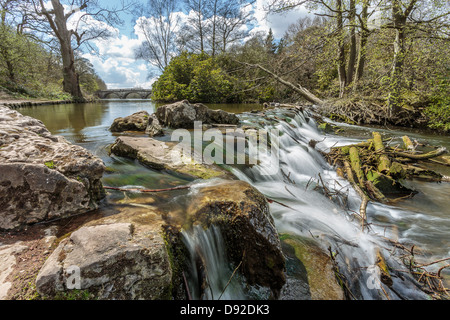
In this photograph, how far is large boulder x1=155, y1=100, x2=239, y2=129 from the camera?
252 inches

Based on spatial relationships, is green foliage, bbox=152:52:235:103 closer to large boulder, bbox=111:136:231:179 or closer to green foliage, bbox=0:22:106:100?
green foliage, bbox=0:22:106:100

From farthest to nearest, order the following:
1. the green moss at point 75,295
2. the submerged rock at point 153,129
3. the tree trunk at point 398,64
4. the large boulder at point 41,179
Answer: the tree trunk at point 398,64 → the submerged rock at point 153,129 → the large boulder at point 41,179 → the green moss at point 75,295

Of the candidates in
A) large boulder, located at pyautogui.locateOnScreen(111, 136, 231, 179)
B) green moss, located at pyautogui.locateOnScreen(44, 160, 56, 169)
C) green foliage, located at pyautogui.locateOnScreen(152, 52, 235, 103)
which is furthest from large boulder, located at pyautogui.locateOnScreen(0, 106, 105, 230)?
green foliage, located at pyautogui.locateOnScreen(152, 52, 235, 103)

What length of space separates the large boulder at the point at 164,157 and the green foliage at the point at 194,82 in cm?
1460

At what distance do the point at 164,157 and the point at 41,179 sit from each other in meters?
1.92

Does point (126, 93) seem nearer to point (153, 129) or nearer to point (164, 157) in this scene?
point (153, 129)

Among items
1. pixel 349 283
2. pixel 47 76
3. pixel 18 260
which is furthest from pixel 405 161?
pixel 47 76

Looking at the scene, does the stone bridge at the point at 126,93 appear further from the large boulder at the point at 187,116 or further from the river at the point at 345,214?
the river at the point at 345,214

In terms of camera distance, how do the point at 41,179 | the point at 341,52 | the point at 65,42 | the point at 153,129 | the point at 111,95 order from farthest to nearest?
the point at 111,95 → the point at 65,42 → the point at 341,52 → the point at 153,129 → the point at 41,179

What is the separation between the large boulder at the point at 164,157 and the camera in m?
3.27

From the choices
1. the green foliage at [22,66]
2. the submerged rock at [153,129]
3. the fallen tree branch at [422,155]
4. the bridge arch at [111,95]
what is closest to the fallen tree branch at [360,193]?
the fallen tree branch at [422,155]

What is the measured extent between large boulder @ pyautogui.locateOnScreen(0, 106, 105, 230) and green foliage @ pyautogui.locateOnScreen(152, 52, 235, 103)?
16.4 metres

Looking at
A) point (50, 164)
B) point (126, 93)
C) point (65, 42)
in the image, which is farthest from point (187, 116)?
point (126, 93)

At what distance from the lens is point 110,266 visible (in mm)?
1254
